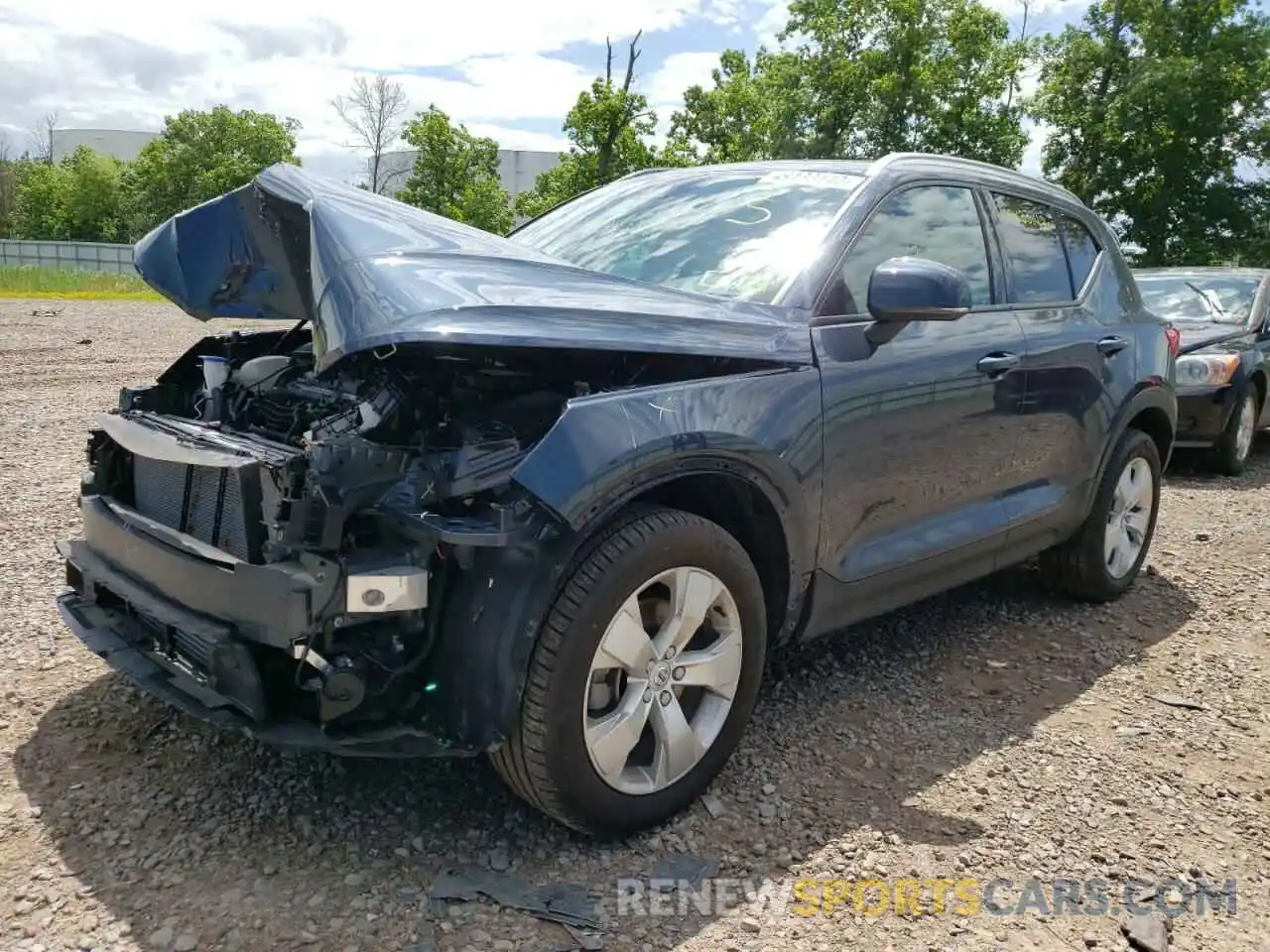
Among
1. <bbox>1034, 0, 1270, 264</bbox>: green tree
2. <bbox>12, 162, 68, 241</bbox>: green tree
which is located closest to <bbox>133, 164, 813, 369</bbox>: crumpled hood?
<bbox>1034, 0, 1270, 264</bbox>: green tree

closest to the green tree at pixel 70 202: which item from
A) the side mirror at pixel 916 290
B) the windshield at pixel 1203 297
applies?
the windshield at pixel 1203 297

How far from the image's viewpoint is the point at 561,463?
7.66 feet

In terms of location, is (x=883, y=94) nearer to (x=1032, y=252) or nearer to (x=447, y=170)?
(x=447, y=170)

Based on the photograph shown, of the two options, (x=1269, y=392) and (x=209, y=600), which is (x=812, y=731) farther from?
(x=1269, y=392)

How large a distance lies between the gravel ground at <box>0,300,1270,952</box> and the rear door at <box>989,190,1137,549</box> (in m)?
0.67

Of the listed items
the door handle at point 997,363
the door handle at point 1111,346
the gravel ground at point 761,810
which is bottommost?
the gravel ground at point 761,810

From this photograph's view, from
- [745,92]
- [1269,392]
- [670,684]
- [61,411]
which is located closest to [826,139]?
[745,92]

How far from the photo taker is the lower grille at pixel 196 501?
2.57 m

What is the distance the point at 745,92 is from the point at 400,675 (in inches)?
1282

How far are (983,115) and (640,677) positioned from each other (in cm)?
3212

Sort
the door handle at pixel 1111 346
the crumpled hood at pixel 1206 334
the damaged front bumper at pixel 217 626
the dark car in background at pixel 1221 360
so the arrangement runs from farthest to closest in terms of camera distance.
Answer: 1. the crumpled hood at pixel 1206 334
2. the dark car in background at pixel 1221 360
3. the door handle at pixel 1111 346
4. the damaged front bumper at pixel 217 626

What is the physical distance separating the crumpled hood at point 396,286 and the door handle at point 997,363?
0.96 metres

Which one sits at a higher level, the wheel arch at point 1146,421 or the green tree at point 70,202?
the green tree at point 70,202

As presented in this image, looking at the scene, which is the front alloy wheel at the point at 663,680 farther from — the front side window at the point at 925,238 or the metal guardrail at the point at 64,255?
the metal guardrail at the point at 64,255
